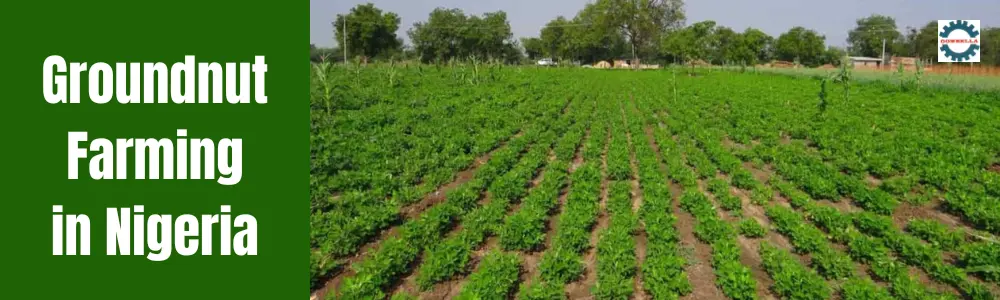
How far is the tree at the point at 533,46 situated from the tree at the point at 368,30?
41615 mm

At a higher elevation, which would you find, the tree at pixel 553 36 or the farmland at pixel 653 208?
the tree at pixel 553 36

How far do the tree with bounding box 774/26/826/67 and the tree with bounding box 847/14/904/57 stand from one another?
32422 millimetres

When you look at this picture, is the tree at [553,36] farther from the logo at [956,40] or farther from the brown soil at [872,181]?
the brown soil at [872,181]

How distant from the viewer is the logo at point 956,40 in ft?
108

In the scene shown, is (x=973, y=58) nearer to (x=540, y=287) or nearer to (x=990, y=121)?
(x=990, y=121)

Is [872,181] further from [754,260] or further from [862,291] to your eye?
[862,291]

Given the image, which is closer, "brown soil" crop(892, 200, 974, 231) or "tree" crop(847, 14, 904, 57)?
"brown soil" crop(892, 200, 974, 231)

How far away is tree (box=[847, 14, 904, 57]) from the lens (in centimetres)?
11081

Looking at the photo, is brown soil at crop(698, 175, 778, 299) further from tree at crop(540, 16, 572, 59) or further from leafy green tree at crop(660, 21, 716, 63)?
tree at crop(540, 16, 572, 59)

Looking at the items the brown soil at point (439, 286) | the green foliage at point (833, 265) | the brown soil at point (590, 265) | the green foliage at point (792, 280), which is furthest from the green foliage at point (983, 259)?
the brown soil at point (439, 286)

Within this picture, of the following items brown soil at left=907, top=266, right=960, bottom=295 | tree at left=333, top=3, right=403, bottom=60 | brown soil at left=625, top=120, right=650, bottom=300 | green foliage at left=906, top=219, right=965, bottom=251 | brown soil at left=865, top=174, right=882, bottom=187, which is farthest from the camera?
tree at left=333, top=3, right=403, bottom=60

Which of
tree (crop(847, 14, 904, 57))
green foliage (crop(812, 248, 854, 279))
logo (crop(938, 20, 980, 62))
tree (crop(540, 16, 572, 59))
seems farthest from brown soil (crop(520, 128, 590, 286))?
tree (crop(847, 14, 904, 57))

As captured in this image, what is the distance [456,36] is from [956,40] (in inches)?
2746

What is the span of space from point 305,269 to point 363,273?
0.66m
